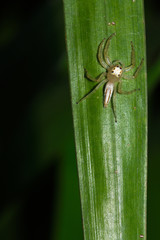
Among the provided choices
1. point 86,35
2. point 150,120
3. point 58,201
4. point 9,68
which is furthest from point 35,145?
point 86,35

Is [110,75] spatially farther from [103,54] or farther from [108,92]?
[103,54]

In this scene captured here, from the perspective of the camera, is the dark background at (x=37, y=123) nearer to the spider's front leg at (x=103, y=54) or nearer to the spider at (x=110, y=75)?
the spider at (x=110, y=75)

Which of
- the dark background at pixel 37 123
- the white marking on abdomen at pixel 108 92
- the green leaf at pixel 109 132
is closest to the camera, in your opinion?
the green leaf at pixel 109 132

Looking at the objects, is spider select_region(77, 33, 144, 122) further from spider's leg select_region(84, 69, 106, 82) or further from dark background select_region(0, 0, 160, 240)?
dark background select_region(0, 0, 160, 240)

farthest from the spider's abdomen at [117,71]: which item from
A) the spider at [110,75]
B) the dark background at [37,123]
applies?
the dark background at [37,123]

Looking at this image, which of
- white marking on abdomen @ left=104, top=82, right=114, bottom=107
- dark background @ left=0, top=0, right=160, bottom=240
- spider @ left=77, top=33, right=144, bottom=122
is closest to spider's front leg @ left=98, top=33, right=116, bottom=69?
spider @ left=77, top=33, right=144, bottom=122
